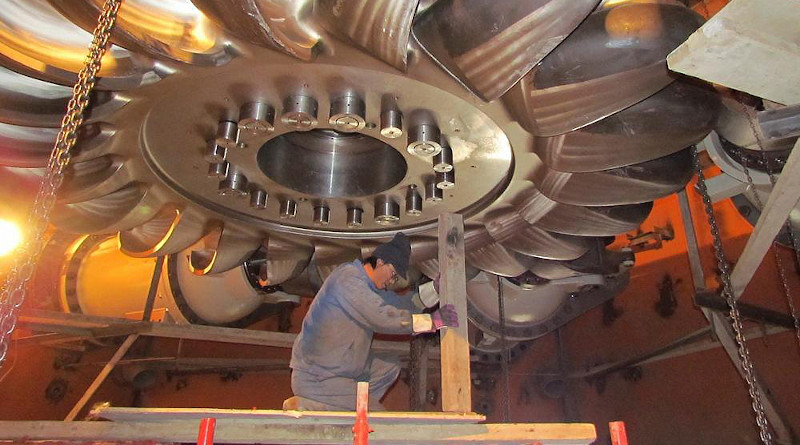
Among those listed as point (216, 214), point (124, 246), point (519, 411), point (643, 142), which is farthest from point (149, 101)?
point (519, 411)

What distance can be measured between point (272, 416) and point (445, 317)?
1619 mm

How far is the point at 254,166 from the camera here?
4.30 m

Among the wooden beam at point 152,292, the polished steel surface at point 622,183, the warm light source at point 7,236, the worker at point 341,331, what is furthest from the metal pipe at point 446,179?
the wooden beam at point 152,292

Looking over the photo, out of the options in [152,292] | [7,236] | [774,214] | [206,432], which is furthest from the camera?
[152,292]

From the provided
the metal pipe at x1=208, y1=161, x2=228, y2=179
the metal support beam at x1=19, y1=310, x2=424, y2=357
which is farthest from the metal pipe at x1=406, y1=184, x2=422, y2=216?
the metal support beam at x1=19, y1=310, x2=424, y2=357

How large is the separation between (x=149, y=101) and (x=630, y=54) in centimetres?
258

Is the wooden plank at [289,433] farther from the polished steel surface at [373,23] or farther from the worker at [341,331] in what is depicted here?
the polished steel surface at [373,23]

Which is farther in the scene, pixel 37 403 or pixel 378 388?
pixel 37 403

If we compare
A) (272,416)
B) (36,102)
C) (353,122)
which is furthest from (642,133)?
(36,102)

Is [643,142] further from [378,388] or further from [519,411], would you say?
[519,411]

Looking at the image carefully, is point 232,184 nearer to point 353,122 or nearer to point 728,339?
point 353,122

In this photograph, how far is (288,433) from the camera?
2.72m

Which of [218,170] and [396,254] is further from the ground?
[218,170]

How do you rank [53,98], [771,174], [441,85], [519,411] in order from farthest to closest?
[519,411]
[771,174]
[53,98]
[441,85]
